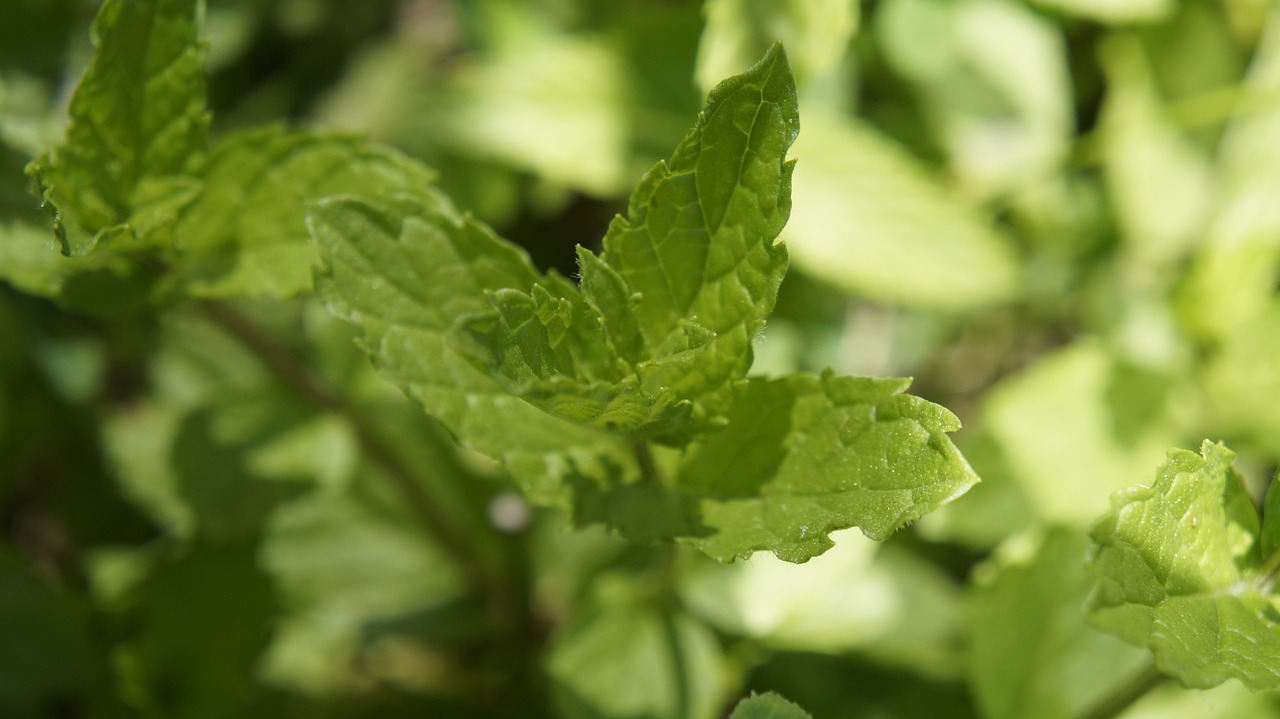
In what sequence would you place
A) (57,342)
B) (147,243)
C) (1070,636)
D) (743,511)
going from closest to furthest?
(743,511)
(147,243)
(1070,636)
(57,342)

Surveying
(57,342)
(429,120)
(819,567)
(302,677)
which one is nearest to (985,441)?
(819,567)

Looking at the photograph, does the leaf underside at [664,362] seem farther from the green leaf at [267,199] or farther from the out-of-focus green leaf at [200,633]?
the out-of-focus green leaf at [200,633]

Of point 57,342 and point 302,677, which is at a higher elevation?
point 57,342

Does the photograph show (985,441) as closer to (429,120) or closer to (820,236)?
(820,236)

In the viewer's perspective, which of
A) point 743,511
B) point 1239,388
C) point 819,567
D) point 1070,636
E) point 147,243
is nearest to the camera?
point 743,511

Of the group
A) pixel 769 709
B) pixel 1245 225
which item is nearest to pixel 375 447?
pixel 769 709

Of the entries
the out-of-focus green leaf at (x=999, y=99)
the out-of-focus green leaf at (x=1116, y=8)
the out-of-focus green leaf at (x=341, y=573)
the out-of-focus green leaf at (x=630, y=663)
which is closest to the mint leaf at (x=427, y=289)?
the out-of-focus green leaf at (x=630, y=663)
